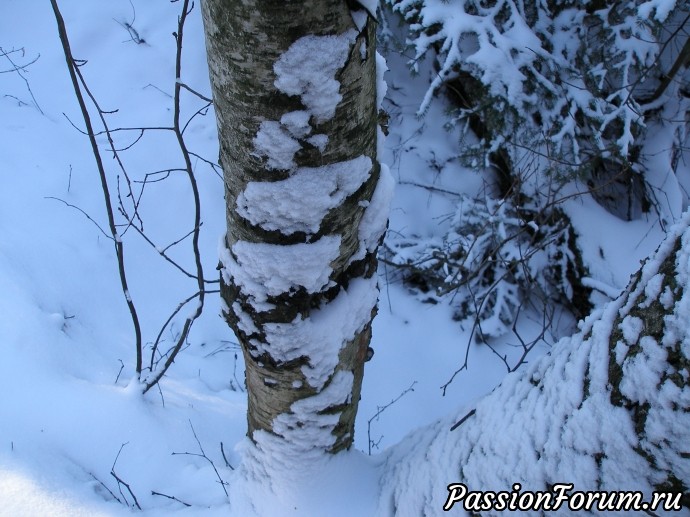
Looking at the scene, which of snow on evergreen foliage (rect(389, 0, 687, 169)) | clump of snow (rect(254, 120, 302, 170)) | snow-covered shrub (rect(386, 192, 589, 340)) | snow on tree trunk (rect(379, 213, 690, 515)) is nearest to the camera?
snow on tree trunk (rect(379, 213, 690, 515))

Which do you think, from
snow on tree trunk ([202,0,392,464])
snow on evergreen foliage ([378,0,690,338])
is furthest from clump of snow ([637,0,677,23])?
snow on tree trunk ([202,0,392,464])

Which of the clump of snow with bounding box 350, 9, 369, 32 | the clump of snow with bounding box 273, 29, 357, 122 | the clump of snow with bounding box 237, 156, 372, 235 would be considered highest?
the clump of snow with bounding box 350, 9, 369, 32

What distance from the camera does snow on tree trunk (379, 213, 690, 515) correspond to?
0.49 meters

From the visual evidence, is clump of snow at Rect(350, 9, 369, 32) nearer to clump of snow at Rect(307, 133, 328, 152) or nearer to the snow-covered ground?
clump of snow at Rect(307, 133, 328, 152)

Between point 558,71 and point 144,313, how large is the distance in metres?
2.31

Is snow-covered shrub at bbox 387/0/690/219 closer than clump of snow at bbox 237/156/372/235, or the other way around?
clump of snow at bbox 237/156/372/235

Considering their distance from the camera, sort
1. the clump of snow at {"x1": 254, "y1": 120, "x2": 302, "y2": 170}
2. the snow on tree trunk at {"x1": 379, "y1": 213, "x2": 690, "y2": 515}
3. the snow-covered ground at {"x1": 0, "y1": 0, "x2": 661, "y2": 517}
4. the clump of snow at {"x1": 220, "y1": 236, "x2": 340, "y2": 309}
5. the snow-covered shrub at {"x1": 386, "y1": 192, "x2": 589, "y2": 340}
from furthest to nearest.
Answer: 1. the snow-covered shrub at {"x1": 386, "y1": 192, "x2": 589, "y2": 340}
2. the snow-covered ground at {"x1": 0, "y1": 0, "x2": 661, "y2": 517}
3. the clump of snow at {"x1": 220, "y1": 236, "x2": 340, "y2": 309}
4. the clump of snow at {"x1": 254, "y1": 120, "x2": 302, "y2": 170}
5. the snow on tree trunk at {"x1": 379, "y1": 213, "x2": 690, "y2": 515}

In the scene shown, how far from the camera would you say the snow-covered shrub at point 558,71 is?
2.18m

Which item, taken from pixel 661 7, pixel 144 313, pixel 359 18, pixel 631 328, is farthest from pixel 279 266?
pixel 661 7

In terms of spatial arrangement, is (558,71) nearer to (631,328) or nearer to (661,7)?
(661,7)

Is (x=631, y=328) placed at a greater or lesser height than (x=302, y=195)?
lesser

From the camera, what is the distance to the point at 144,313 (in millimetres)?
2279

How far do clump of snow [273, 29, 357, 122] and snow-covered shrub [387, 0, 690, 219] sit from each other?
1.77m

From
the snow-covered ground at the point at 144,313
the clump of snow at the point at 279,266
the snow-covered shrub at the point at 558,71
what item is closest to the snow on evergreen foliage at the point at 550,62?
the snow-covered shrub at the point at 558,71
